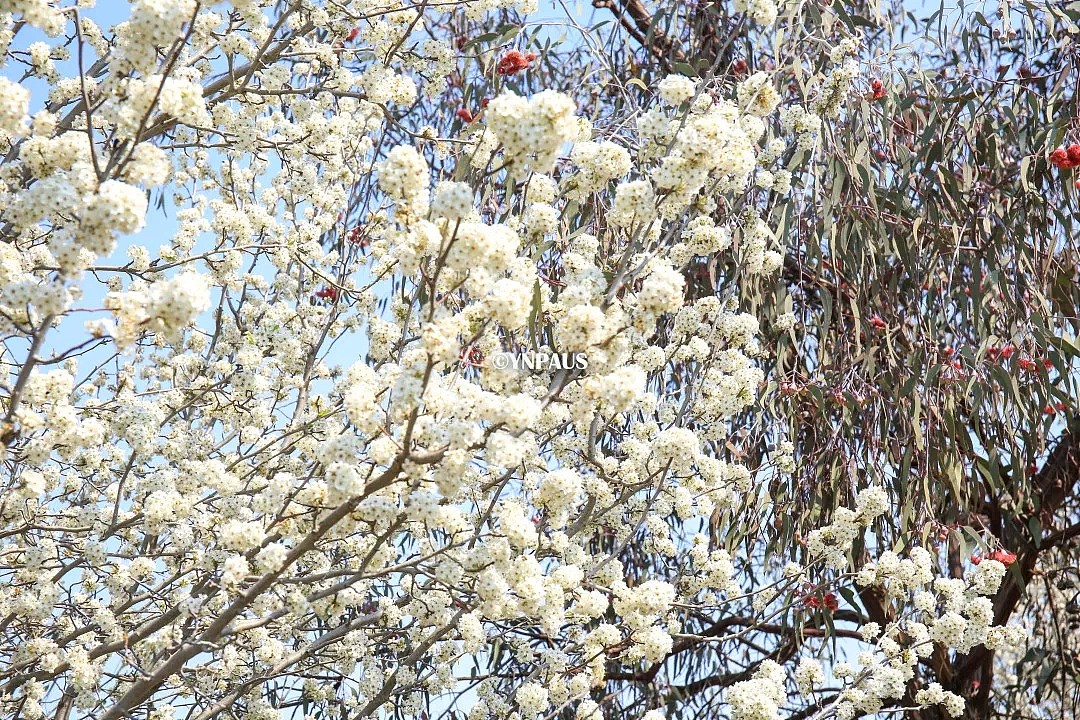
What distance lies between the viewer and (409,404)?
1.86m

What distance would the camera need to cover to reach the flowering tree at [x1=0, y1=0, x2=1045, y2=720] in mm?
1915

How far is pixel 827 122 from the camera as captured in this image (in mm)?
4098

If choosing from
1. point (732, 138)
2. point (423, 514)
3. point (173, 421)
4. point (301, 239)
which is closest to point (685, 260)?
point (732, 138)

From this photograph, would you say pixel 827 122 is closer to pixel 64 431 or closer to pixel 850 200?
pixel 850 200

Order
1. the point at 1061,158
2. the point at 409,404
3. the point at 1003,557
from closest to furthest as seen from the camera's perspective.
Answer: the point at 409,404 < the point at 1003,557 < the point at 1061,158

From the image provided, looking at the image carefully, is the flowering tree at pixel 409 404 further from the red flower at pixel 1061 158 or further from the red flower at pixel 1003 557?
the red flower at pixel 1061 158

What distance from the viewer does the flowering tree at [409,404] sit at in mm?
1915

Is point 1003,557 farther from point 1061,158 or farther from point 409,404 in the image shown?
point 409,404

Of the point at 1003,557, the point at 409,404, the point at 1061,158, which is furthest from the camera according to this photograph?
the point at 1061,158

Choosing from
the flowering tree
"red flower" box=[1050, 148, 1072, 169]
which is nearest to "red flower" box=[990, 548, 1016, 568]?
the flowering tree

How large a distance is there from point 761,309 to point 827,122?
0.72 meters

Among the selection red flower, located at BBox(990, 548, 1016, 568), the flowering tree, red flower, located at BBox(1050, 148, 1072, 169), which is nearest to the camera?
the flowering tree

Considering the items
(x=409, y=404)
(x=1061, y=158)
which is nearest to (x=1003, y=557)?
(x=1061, y=158)

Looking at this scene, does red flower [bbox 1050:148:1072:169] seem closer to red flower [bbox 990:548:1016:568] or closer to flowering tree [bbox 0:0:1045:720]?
flowering tree [bbox 0:0:1045:720]
